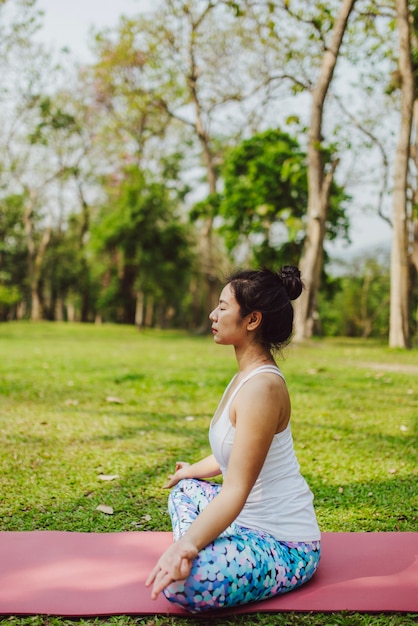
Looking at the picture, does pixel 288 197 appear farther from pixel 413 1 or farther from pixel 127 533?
pixel 127 533

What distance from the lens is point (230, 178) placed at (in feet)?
55.6

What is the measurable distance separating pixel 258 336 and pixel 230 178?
15.2 m

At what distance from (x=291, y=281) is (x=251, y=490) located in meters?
0.77

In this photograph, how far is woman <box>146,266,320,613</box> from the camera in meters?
1.93

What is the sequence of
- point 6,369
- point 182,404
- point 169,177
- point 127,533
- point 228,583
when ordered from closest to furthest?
point 228,583
point 127,533
point 182,404
point 6,369
point 169,177

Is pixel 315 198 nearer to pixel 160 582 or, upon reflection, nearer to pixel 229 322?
pixel 229 322

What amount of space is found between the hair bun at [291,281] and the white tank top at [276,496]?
1.36 feet

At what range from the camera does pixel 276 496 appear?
7.30 ft

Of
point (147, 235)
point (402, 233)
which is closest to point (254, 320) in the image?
point (402, 233)

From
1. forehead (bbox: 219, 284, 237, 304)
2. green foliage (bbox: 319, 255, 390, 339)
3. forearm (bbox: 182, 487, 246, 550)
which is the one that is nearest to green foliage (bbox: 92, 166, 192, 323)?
green foliage (bbox: 319, 255, 390, 339)

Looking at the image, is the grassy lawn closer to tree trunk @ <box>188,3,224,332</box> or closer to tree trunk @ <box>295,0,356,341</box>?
tree trunk @ <box>295,0,356,341</box>

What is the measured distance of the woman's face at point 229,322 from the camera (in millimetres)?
2203

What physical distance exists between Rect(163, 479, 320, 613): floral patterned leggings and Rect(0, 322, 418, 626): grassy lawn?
104mm

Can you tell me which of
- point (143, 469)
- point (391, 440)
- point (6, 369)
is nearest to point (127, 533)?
point (143, 469)
